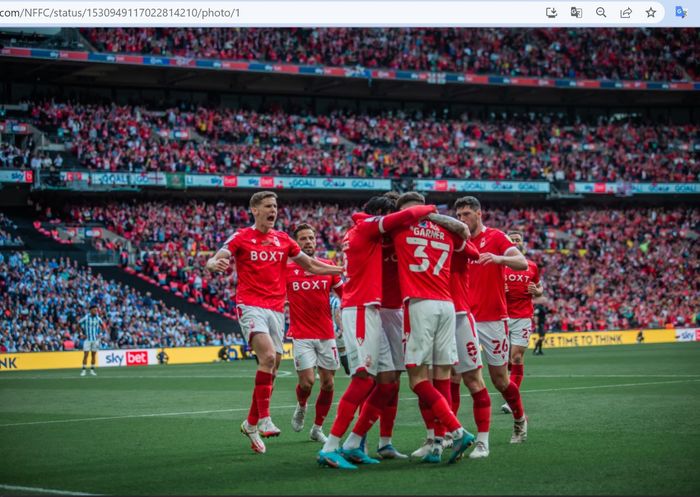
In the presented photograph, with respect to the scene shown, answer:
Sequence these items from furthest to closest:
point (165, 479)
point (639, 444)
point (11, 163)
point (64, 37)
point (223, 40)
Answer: point (223, 40), point (64, 37), point (11, 163), point (639, 444), point (165, 479)

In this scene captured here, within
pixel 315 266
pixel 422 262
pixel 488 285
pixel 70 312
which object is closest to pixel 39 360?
pixel 70 312

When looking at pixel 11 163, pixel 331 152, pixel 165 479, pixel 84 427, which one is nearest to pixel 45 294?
pixel 11 163

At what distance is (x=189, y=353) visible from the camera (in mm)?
39156

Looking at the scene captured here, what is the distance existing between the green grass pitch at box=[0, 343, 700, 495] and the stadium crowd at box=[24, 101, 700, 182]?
31288mm

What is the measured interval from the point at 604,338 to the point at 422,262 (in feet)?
133

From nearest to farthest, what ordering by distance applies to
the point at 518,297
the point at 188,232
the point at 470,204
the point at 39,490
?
the point at 39,490 → the point at 470,204 → the point at 518,297 → the point at 188,232

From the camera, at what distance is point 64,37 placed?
4875 cm

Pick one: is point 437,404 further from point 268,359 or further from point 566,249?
point 566,249

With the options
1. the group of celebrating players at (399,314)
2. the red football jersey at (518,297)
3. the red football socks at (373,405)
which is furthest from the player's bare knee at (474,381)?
the red football jersey at (518,297)

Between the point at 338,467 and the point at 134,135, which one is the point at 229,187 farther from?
the point at 338,467

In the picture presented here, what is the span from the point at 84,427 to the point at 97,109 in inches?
1589

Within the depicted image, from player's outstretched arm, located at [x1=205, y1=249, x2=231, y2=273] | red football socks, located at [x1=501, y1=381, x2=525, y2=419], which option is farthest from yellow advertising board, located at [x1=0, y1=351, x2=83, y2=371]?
red football socks, located at [x1=501, y1=381, x2=525, y2=419]

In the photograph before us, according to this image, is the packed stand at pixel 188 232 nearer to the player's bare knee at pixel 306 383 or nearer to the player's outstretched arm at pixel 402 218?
the player's bare knee at pixel 306 383

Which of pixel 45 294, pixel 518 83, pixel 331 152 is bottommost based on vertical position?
pixel 45 294
